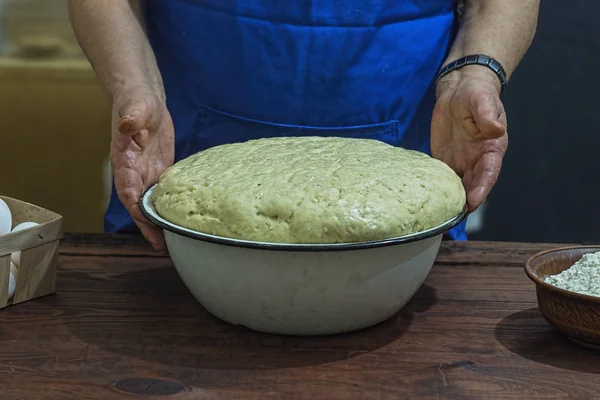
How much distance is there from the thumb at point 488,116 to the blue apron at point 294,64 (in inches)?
13.3

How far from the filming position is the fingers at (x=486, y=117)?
149 centimetres

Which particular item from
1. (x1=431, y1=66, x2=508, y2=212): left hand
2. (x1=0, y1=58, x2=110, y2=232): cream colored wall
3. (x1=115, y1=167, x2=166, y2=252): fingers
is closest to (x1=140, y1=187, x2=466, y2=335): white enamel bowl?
(x1=115, y1=167, x2=166, y2=252): fingers

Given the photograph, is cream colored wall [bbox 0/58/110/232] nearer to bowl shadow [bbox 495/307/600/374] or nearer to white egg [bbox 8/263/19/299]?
white egg [bbox 8/263/19/299]

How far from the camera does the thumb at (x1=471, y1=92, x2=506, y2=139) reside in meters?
1.49

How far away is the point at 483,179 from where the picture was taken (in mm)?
1491

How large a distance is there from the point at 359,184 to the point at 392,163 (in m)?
0.14

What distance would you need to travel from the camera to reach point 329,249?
1.14 m

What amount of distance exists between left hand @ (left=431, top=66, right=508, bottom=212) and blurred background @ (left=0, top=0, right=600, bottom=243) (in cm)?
149

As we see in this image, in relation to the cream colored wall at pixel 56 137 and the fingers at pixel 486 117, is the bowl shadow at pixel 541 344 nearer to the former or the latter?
the fingers at pixel 486 117

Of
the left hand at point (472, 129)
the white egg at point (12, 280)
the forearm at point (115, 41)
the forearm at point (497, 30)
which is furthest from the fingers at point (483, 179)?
the white egg at point (12, 280)

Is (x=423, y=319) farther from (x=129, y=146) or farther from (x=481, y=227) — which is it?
(x=481, y=227)

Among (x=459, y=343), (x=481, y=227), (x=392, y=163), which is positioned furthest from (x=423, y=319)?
(x=481, y=227)

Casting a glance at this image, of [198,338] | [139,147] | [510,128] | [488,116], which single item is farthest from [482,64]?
[510,128]

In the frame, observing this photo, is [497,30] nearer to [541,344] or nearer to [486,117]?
[486,117]
